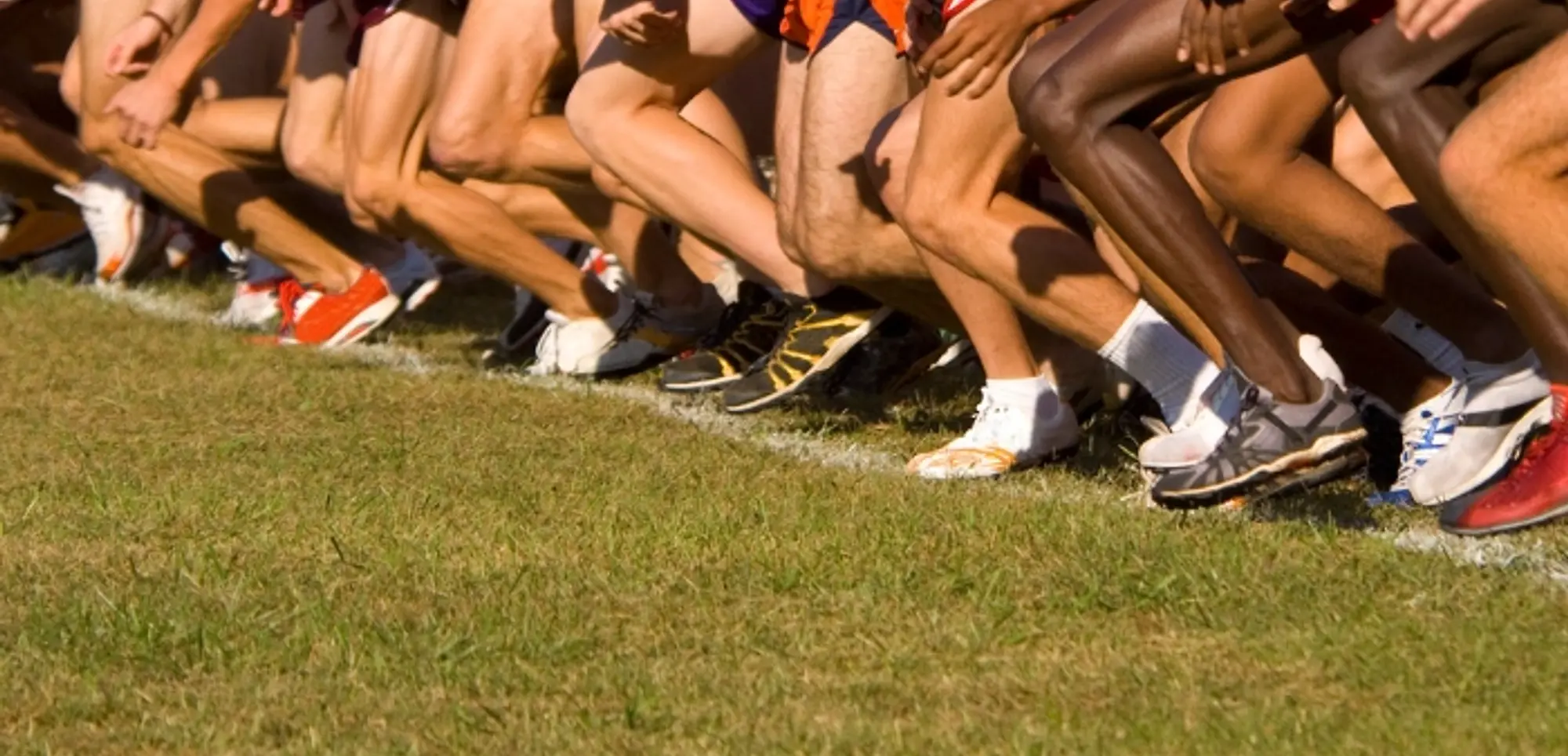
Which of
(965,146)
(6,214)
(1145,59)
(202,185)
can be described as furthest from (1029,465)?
(6,214)

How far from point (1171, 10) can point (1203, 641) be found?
1.20 meters

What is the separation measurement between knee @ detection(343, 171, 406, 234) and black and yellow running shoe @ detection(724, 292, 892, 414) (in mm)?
1635

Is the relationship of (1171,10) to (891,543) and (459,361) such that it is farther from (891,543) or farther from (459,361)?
(459,361)

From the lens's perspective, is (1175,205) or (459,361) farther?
(459,361)

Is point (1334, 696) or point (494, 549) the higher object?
point (1334, 696)

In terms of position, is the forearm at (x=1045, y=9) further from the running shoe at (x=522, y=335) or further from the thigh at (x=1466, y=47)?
the running shoe at (x=522, y=335)

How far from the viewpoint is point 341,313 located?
8836 millimetres

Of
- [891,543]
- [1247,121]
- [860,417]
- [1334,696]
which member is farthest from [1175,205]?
[860,417]

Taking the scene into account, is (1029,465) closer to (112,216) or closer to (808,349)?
(808,349)

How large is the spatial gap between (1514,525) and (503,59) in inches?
146

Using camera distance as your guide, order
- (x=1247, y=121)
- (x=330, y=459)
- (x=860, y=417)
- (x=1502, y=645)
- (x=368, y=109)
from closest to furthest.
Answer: (x=1502, y=645), (x=1247, y=121), (x=330, y=459), (x=860, y=417), (x=368, y=109)

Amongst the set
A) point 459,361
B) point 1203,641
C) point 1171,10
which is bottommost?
point 459,361

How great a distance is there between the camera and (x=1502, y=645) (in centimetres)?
395

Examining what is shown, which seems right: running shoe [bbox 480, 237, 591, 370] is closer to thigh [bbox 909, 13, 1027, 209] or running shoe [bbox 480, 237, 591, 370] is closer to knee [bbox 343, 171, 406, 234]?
knee [bbox 343, 171, 406, 234]
